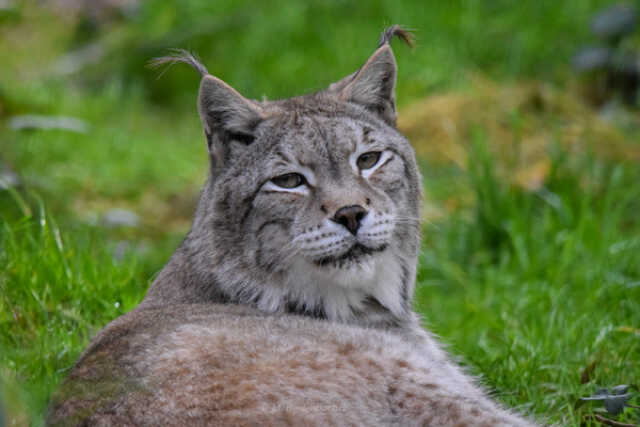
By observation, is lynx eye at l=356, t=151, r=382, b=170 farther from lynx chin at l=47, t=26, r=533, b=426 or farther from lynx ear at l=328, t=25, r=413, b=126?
lynx ear at l=328, t=25, r=413, b=126

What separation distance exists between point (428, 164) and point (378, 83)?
405 cm

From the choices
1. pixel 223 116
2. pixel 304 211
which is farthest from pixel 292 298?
pixel 223 116

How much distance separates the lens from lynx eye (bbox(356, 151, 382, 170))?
380cm

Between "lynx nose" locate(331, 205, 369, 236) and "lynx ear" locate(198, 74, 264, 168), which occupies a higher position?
"lynx ear" locate(198, 74, 264, 168)

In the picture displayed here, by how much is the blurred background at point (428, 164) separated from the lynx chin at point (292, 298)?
0.44m

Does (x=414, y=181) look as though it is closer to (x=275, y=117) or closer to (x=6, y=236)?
(x=275, y=117)

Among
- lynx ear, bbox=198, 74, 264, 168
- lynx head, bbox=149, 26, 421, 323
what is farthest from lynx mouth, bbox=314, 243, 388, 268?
lynx ear, bbox=198, 74, 264, 168

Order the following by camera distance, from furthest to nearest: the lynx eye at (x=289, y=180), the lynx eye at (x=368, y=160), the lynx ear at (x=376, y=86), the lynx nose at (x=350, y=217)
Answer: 1. the lynx ear at (x=376, y=86)
2. the lynx eye at (x=368, y=160)
3. the lynx eye at (x=289, y=180)
4. the lynx nose at (x=350, y=217)

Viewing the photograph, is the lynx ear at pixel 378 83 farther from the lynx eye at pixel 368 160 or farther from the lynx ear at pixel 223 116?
the lynx ear at pixel 223 116

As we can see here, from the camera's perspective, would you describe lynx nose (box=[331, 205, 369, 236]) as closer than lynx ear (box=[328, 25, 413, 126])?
Yes

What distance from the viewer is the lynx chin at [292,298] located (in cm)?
276

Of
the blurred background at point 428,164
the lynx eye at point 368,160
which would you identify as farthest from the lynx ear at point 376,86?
the blurred background at point 428,164

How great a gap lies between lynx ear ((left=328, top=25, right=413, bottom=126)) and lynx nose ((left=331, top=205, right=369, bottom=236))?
0.82m

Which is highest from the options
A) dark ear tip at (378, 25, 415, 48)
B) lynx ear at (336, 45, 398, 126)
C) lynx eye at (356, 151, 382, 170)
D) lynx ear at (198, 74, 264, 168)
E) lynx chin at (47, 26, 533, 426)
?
dark ear tip at (378, 25, 415, 48)
